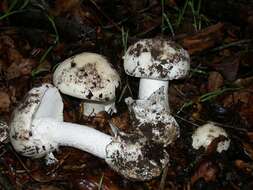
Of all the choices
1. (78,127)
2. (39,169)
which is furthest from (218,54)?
(39,169)

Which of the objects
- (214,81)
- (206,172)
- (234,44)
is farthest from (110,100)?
(234,44)

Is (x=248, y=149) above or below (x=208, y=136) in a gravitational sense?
below

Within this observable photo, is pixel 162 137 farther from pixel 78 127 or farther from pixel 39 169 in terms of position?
pixel 39 169

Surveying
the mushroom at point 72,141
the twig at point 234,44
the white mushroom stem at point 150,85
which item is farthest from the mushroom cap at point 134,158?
the twig at point 234,44

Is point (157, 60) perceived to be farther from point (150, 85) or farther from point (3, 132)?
point (3, 132)

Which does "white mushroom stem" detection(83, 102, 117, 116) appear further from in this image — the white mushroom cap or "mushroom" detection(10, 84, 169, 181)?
the white mushroom cap

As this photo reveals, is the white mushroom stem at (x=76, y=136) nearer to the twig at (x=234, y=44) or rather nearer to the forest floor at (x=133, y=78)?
the forest floor at (x=133, y=78)
